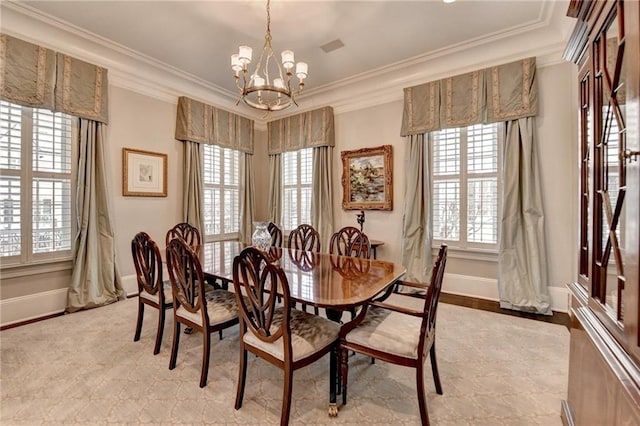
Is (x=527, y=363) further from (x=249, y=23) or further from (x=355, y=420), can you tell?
(x=249, y=23)

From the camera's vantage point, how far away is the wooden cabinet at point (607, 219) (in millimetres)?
865

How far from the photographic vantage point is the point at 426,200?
12.8 ft

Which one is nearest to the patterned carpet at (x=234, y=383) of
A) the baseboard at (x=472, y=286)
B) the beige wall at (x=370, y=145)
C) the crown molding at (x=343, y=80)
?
the baseboard at (x=472, y=286)

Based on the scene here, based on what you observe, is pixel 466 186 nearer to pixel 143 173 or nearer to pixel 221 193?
pixel 221 193

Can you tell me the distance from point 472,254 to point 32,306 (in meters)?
5.19

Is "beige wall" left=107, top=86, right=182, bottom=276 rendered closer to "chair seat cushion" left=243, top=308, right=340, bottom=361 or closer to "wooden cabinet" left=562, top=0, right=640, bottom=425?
"chair seat cushion" left=243, top=308, right=340, bottom=361

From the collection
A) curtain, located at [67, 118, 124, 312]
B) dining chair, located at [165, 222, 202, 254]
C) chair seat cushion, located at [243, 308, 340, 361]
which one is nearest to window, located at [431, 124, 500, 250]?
chair seat cushion, located at [243, 308, 340, 361]

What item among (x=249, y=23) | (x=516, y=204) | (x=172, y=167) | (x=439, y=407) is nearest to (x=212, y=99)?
(x=172, y=167)

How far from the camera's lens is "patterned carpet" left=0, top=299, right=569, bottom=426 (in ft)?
5.41

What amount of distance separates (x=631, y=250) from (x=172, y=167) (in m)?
4.80

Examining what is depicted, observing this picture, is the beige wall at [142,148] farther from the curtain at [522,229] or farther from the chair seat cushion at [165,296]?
the curtain at [522,229]

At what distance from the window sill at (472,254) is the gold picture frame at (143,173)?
4.06 metres

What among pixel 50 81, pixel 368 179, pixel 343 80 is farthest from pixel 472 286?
pixel 50 81

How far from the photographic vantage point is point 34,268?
3.07 m
